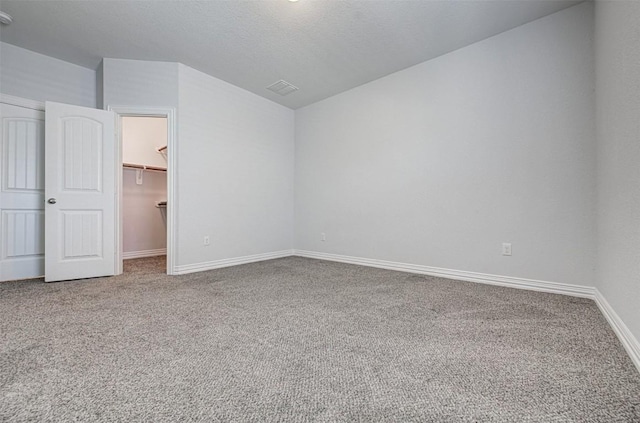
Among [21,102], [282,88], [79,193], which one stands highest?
[282,88]

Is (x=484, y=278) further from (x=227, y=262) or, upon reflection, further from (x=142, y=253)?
(x=142, y=253)

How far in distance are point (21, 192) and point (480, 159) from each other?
15.9 feet

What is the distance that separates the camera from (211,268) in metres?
3.59

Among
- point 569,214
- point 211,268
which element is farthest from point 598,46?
point 211,268

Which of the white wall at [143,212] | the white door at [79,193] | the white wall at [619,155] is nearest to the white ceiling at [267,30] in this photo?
the white door at [79,193]

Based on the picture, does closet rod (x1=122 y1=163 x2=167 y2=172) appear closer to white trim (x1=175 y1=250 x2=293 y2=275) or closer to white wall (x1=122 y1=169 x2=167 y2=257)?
white wall (x1=122 y1=169 x2=167 y2=257)

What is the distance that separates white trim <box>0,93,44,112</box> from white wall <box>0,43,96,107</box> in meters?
0.06

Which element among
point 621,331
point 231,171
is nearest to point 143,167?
point 231,171

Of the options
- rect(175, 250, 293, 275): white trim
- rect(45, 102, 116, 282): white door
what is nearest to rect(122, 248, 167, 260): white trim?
rect(45, 102, 116, 282): white door

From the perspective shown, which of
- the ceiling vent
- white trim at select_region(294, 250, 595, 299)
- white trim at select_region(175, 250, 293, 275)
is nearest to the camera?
white trim at select_region(294, 250, 595, 299)

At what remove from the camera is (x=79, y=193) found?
3074mm

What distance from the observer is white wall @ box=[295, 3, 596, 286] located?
7.93 feet

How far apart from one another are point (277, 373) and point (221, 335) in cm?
55

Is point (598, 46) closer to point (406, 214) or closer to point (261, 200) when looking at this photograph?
point (406, 214)
